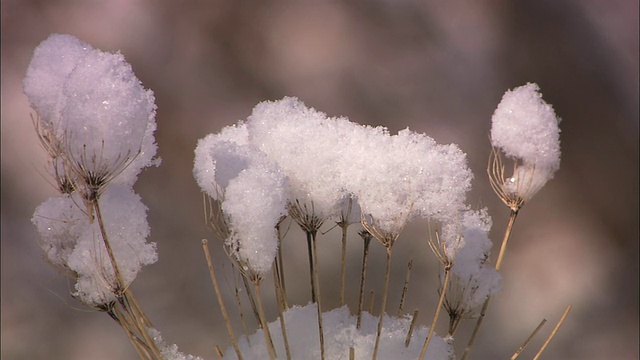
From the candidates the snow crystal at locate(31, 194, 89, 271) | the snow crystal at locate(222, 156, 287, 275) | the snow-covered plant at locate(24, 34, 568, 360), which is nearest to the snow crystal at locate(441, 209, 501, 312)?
the snow-covered plant at locate(24, 34, 568, 360)

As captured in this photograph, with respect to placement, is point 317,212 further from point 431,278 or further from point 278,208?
point 431,278

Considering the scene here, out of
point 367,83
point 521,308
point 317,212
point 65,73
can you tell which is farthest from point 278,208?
point 521,308

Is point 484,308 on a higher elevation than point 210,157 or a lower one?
lower

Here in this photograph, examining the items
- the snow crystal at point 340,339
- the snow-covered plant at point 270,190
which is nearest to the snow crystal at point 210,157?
the snow-covered plant at point 270,190

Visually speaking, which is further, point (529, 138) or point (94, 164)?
point (529, 138)

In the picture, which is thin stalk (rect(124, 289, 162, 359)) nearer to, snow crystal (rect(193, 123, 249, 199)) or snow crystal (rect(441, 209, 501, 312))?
snow crystal (rect(193, 123, 249, 199))

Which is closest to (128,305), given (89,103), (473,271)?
(89,103)

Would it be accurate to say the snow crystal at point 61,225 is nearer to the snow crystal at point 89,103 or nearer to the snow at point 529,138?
the snow crystal at point 89,103

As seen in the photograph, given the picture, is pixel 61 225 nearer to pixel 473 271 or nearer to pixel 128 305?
pixel 128 305
